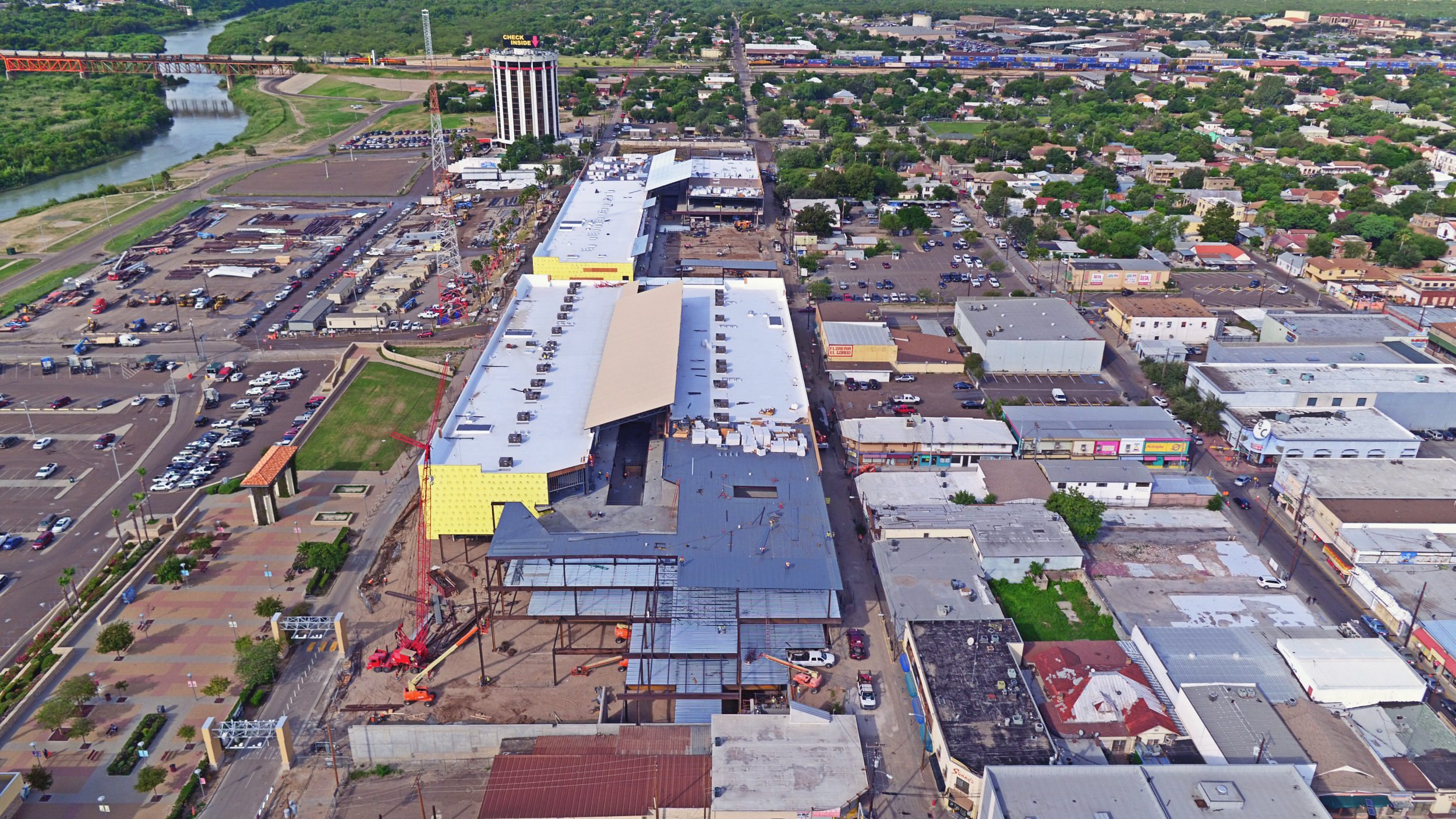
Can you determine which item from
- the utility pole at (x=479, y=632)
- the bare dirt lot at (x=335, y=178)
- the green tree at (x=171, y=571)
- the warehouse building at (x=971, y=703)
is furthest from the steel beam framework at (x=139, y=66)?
the warehouse building at (x=971, y=703)

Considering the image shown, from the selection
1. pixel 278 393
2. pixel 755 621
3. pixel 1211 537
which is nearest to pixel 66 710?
pixel 755 621

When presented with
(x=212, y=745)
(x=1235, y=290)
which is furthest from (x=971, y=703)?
(x=1235, y=290)

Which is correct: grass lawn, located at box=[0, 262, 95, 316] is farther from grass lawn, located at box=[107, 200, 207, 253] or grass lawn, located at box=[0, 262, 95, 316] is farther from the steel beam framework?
the steel beam framework

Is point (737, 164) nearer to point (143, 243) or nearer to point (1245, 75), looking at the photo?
point (143, 243)

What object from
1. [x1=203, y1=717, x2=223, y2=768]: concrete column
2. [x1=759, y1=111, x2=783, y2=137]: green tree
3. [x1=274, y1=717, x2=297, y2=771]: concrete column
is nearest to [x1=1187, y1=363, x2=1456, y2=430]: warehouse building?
[x1=274, y1=717, x2=297, y2=771]: concrete column

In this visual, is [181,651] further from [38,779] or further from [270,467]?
[270,467]
